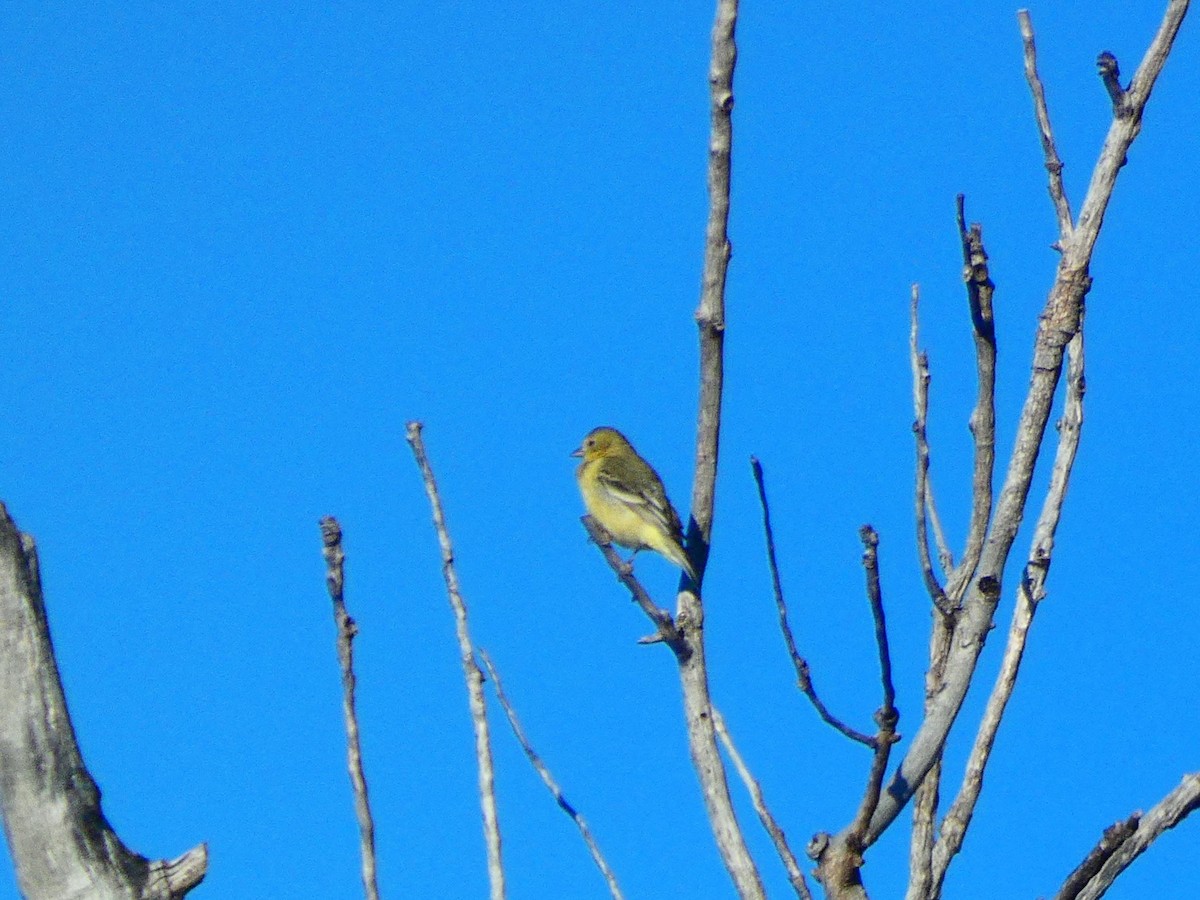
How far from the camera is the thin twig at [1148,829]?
3.55m

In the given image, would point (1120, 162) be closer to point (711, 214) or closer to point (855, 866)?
point (711, 214)

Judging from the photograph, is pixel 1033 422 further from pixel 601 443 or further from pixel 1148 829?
pixel 601 443

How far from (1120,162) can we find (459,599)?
162 cm

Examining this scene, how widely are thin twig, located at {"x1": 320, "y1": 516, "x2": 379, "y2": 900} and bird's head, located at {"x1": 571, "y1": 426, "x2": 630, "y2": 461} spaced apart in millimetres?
8984

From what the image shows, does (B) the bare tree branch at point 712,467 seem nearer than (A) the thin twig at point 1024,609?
Yes

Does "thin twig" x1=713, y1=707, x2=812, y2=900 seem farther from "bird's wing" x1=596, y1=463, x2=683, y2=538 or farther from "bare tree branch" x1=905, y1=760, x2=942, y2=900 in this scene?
"bird's wing" x1=596, y1=463, x2=683, y2=538

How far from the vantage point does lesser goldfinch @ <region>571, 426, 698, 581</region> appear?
10.8 m

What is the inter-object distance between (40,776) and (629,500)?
8.33 metres

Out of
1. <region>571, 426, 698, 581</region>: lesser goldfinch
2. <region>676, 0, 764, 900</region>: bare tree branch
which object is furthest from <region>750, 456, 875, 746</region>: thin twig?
<region>571, 426, 698, 581</region>: lesser goldfinch

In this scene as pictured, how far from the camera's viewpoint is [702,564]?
3.95 m

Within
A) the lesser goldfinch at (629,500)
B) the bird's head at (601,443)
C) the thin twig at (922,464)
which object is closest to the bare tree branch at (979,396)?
the thin twig at (922,464)

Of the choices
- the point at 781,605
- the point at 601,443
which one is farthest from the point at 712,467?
the point at 601,443

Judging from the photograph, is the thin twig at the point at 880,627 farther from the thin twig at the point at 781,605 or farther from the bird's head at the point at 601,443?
the bird's head at the point at 601,443

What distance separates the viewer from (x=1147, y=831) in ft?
11.8
